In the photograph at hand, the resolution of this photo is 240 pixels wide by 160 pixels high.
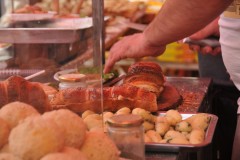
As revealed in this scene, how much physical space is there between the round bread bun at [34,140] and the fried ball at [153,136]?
57 cm

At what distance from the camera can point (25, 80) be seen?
1.39 m

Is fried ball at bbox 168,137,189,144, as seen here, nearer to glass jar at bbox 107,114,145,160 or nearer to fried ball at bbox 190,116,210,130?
fried ball at bbox 190,116,210,130

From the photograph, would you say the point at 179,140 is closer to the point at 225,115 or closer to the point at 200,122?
the point at 200,122

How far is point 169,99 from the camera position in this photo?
6.75 ft

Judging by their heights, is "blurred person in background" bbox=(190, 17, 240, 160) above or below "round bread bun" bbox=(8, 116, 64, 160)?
below

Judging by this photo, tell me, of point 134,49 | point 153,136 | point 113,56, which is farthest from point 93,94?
point 113,56

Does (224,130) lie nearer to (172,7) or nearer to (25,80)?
(172,7)

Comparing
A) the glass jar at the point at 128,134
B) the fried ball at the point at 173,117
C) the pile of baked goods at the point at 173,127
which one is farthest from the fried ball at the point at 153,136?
the glass jar at the point at 128,134

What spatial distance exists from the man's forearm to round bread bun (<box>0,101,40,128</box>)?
0.79 meters

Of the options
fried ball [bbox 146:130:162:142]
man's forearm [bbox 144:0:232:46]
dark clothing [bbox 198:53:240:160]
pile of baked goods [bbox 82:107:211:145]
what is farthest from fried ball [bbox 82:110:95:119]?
dark clothing [bbox 198:53:240:160]

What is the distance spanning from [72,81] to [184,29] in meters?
0.50

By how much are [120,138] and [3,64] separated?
2.47 ft

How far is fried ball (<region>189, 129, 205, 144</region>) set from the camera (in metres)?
1.47

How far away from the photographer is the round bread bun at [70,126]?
1049 millimetres
